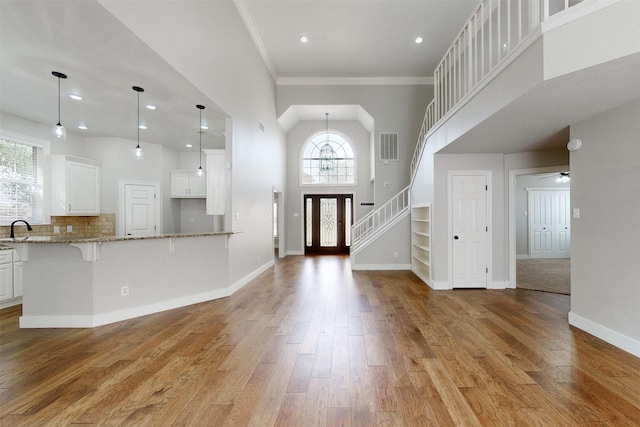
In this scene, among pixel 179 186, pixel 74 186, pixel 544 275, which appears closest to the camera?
pixel 74 186

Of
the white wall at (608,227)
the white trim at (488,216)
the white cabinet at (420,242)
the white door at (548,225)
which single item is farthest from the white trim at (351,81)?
the white wall at (608,227)

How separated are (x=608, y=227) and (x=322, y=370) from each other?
3.31 meters

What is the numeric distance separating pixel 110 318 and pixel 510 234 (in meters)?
6.23

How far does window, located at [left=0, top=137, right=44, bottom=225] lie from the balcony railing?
6.92 m

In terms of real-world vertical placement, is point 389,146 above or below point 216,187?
above

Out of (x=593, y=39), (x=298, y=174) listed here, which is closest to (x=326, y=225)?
(x=298, y=174)

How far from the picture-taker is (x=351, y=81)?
7.95 meters

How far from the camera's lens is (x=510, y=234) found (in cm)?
511

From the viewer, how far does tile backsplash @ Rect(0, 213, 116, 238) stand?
4.62 metres

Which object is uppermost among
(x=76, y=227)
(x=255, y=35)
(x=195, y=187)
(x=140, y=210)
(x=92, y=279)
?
(x=255, y=35)

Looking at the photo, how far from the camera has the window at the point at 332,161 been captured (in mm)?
9648

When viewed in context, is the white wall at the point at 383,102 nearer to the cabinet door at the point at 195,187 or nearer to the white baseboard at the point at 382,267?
the white baseboard at the point at 382,267

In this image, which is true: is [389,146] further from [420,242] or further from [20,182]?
[20,182]

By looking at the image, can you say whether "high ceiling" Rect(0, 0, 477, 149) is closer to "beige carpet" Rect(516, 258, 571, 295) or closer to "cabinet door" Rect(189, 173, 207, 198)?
"cabinet door" Rect(189, 173, 207, 198)
